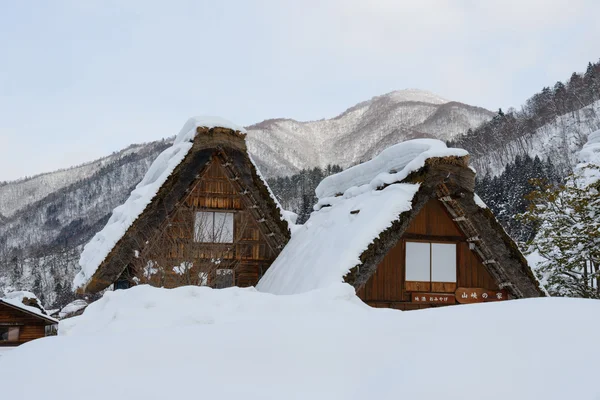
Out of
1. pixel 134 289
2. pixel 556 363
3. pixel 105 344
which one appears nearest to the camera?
pixel 556 363

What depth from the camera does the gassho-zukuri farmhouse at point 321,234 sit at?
458 inches

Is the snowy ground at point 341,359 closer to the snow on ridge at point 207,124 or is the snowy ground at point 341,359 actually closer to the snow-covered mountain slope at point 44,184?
the snow on ridge at point 207,124

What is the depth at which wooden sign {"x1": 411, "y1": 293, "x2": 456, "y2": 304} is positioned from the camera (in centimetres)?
→ 1271

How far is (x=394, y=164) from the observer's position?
1305cm

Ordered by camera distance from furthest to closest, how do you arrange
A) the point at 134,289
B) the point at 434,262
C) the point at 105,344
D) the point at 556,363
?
1. the point at 434,262
2. the point at 134,289
3. the point at 105,344
4. the point at 556,363

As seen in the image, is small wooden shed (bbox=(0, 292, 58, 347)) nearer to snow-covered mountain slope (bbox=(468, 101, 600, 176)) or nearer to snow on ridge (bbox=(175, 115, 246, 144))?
snow on ridge (bbox=(175, 115, 246, 144))

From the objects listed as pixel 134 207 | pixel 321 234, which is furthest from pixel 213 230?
pixel 321 234

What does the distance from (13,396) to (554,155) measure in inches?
3205

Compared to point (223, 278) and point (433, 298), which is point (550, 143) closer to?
point (223, 278)

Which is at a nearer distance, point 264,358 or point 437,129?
point 264,358

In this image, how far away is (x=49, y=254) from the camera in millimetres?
102250

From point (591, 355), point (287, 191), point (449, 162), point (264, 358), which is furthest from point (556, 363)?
point (287, 191)

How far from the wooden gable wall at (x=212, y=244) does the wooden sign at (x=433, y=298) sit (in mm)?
4670

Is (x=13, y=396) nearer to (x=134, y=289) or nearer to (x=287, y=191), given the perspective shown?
(x=134, y=289)
